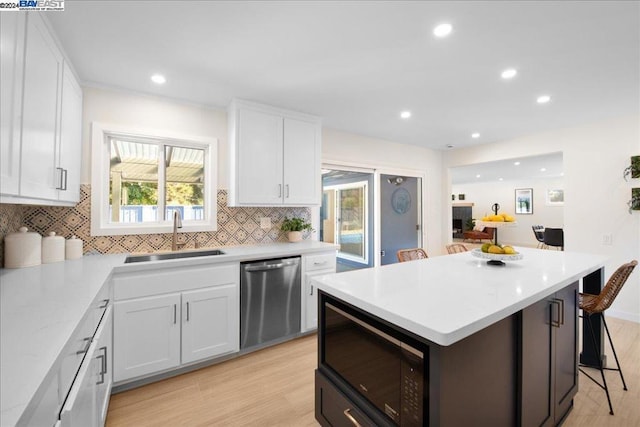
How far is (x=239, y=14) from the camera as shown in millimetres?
1646

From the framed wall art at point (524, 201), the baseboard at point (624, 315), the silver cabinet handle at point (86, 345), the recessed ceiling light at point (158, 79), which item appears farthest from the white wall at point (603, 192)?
the framed wall art at point (524, 201)

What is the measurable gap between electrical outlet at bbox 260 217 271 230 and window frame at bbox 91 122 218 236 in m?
0.54

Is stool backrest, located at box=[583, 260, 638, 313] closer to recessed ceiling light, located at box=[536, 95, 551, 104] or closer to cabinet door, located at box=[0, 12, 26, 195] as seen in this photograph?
recessed ceiling light, located at box=[536, 95, 551, 104]

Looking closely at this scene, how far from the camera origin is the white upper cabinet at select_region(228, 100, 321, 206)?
2861 mm

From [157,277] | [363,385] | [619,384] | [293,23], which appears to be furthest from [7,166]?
[619,384]

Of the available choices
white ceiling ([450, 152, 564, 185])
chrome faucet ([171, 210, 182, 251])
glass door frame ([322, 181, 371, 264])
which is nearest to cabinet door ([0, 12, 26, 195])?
chrome faucet ([171, 210, 182, 251])

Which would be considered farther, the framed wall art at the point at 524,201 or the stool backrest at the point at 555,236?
the framed wall art at the point at 524,201

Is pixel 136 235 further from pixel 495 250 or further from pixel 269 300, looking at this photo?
pixel 495 250

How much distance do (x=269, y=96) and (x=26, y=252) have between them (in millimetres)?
2272

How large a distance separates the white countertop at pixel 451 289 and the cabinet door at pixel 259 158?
1.64 m

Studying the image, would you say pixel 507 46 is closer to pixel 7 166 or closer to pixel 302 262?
pixel 302 262

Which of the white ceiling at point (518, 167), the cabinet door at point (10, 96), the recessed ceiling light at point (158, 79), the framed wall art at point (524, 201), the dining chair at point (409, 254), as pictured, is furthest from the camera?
the framed wall art at point (524, 201)

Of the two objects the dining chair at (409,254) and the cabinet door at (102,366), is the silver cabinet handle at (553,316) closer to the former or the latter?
the dining chair at (409,254)

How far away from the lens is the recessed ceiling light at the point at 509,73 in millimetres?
2277
